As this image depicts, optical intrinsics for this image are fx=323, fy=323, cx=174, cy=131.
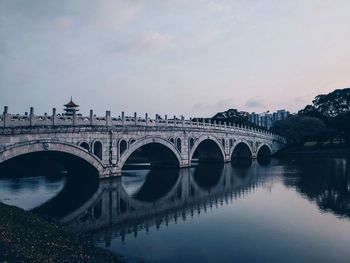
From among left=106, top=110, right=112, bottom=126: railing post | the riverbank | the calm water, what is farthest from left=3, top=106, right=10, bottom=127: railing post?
left=106, top=110, right=112, bottom=126: railing post

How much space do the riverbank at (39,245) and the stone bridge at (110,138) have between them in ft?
39.7

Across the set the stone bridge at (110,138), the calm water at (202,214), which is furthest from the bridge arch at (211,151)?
the calm water at (202,214)

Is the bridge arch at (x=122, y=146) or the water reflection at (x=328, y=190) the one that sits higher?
the bridge arch at (x=122, y=146)

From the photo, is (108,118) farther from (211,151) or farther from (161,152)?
(211,151)

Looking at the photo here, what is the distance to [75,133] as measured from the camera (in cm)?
3491

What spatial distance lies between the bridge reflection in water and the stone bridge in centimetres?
409

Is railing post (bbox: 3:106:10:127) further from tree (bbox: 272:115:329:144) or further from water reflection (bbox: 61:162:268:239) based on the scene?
tree (bbox: 272:115:329:144)

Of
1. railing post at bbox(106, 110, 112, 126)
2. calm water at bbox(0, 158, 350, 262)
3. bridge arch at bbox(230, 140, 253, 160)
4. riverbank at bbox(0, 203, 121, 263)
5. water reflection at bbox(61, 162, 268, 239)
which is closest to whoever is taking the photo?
riverbank at bbox(0, 203, 121, 263)

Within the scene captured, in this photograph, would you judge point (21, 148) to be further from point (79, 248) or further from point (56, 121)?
point (79, 248)

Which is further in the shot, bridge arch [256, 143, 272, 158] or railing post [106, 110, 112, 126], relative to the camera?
bridge arch [256, 143, 272, 158]

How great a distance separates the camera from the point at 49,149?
32.1 meters

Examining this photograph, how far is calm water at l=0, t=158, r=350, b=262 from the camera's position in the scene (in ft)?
55.1

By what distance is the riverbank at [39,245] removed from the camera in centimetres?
1326

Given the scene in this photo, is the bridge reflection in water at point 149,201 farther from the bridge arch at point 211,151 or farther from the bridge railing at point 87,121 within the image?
the bridge arch at point 211,151
